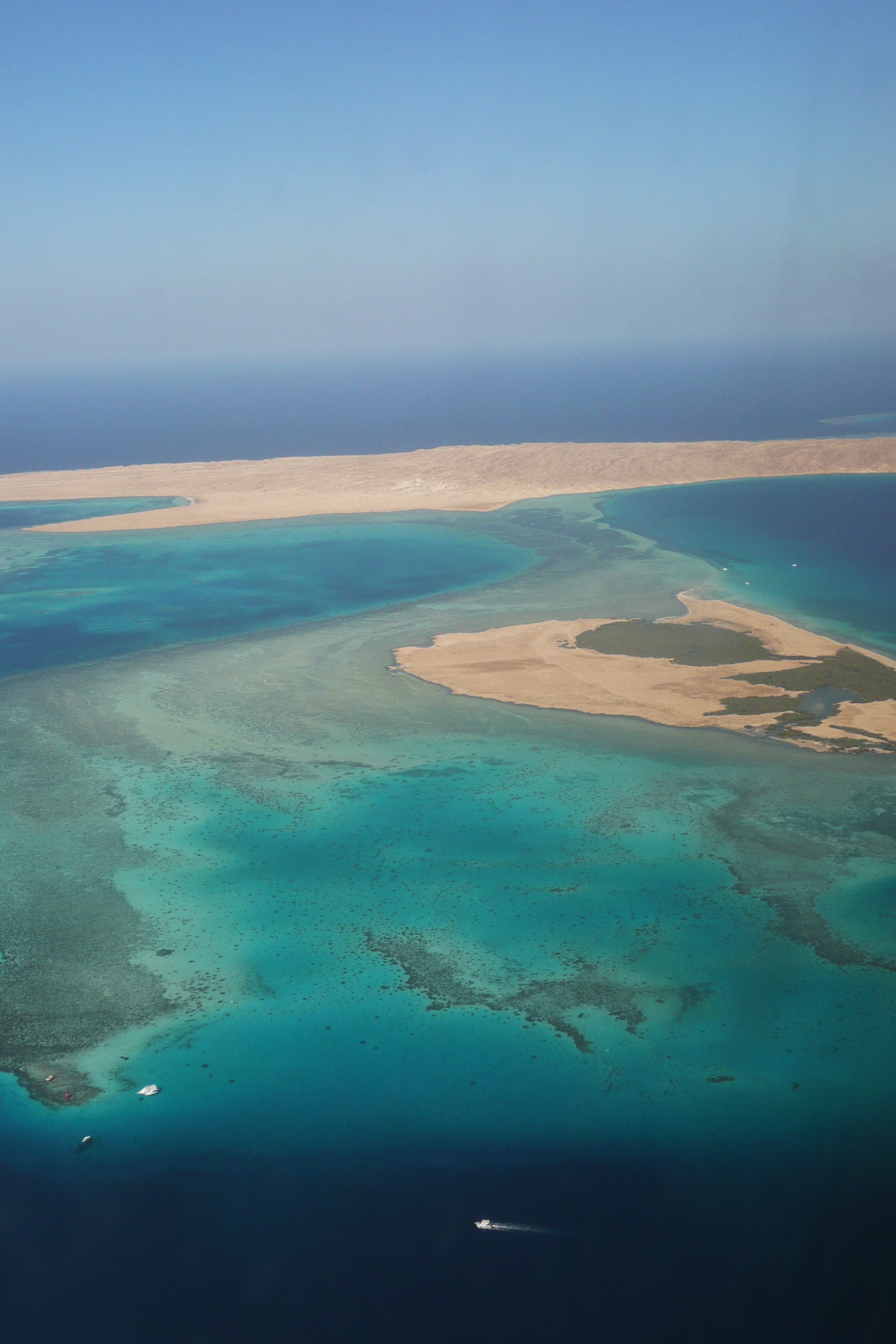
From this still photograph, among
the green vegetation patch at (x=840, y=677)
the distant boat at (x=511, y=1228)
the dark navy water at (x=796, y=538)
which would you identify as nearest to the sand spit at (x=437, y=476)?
the dark navy water at (x=796, y=538)

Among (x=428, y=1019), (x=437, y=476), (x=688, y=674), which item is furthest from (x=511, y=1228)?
(x=437, y=476)

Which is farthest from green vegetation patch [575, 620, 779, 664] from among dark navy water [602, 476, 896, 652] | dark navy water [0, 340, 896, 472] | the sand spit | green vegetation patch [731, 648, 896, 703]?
dark navy water [0, 340, 896, 472]

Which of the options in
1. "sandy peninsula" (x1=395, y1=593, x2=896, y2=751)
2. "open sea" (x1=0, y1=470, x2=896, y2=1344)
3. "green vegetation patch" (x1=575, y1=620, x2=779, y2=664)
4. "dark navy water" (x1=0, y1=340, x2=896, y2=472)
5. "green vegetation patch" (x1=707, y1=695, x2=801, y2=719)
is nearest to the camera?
"open sea" (x1=0, y1=470, x2=896, y2=1344)

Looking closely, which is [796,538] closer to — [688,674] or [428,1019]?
[688,674]

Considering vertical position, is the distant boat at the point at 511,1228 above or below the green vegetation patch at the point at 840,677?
below

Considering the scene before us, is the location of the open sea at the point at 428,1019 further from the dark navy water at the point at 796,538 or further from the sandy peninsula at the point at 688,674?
the dark navy water at the point at 796,538

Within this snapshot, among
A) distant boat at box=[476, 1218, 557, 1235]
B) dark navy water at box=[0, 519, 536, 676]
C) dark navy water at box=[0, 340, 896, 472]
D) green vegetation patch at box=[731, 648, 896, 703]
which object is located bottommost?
distant boat at box=[476, 1218, 557, 1235]

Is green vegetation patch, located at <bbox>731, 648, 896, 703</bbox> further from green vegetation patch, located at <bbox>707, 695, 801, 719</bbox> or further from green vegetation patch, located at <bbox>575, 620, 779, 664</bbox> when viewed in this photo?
green vegetation patch, located at <bbox>707, 695, 801, 719</bbox>
